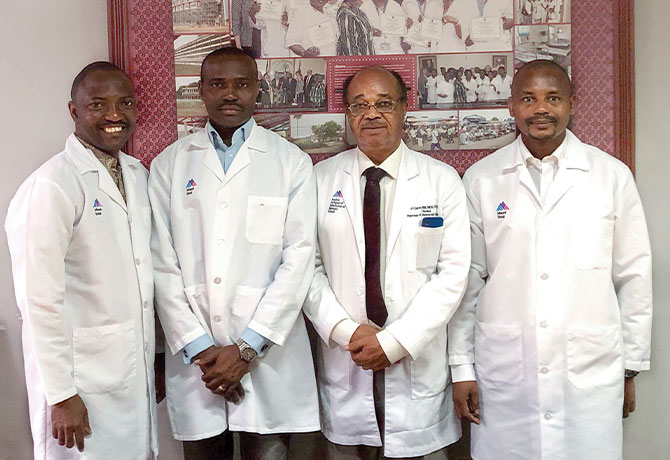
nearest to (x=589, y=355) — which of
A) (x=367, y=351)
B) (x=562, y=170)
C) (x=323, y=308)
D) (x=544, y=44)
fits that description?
(x=562, y=170)

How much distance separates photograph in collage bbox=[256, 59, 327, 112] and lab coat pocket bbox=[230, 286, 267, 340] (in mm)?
860

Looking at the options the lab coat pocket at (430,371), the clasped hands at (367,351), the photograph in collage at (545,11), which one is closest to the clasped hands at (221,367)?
the clasped hands at (367,351)

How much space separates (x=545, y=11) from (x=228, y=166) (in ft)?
4.66

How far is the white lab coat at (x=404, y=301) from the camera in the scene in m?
2.05

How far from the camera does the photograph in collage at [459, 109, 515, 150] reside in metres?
2.53

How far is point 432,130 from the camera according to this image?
8.33 feet

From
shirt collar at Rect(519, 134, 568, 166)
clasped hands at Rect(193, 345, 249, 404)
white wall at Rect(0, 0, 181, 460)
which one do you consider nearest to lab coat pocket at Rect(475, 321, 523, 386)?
shirt collar at Rect(519, 134, 568, 166)

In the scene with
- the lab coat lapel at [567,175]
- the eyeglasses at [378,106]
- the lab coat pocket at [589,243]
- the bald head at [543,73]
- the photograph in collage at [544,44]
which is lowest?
the lab coat pocket at [589,243]

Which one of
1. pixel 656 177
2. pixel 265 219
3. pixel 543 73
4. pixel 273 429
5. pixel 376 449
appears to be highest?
pixel 543 73

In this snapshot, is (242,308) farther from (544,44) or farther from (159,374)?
(544,44)

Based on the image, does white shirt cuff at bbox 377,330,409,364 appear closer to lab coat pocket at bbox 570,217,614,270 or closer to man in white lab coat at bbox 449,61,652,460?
man in white lab coat at bbox 449,61,652,460

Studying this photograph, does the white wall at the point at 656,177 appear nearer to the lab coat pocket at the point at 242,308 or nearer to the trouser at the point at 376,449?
the trouser at the point at 376,449

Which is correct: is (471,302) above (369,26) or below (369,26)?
below

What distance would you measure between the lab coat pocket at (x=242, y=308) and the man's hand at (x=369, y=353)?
34 cm
